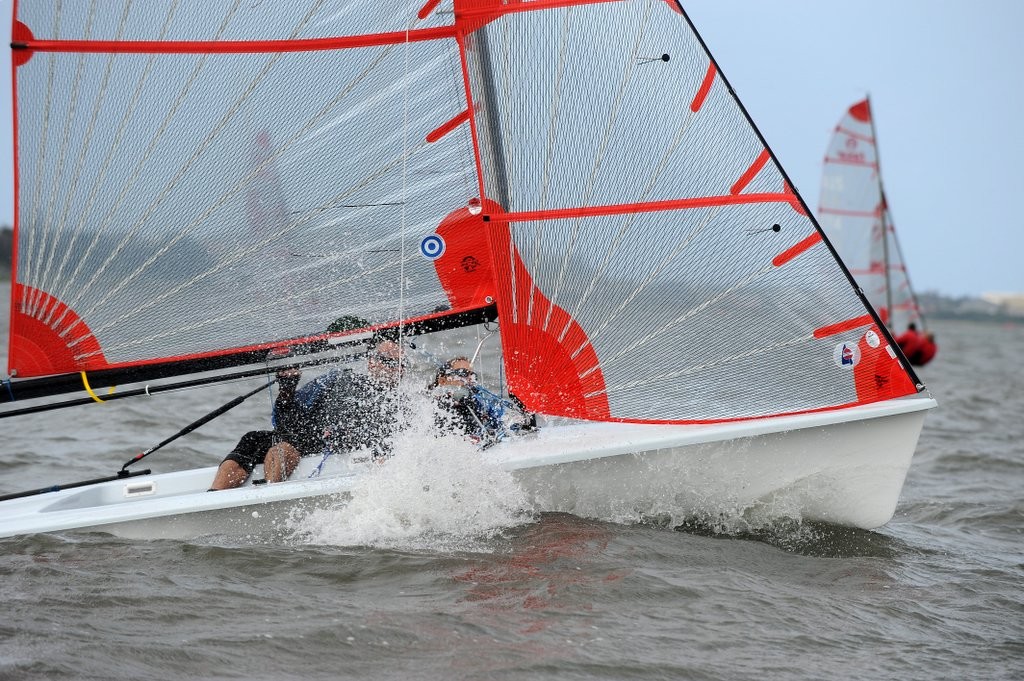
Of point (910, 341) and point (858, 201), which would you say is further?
point (858, 201)

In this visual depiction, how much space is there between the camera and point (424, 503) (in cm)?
439

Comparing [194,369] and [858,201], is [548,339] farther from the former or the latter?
[858,201]

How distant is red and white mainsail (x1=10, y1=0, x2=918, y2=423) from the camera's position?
14.5 ft

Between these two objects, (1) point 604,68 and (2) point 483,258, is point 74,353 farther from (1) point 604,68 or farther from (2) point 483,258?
(1) point 604,68

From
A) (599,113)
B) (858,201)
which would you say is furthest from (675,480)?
(858,201)

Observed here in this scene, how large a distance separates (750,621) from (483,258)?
6.56ft

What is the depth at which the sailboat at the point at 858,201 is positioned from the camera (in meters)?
18.4

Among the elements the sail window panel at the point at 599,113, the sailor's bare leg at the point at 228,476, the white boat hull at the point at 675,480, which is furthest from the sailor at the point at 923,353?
the sailor's bare leg at the point at 228,476

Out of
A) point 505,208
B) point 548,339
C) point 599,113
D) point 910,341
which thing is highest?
point 599,113

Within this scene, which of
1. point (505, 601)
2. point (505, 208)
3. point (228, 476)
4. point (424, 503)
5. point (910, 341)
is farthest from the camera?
point (910, 341)

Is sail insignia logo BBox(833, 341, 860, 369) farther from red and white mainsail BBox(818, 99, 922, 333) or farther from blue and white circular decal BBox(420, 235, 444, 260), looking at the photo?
red and white mainsail BBox(818, 99, 922, 333)

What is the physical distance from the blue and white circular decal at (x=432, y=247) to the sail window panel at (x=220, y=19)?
35.7 inches

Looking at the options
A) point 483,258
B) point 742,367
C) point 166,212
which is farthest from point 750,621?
point 166,212

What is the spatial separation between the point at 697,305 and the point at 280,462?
76.2 inches
